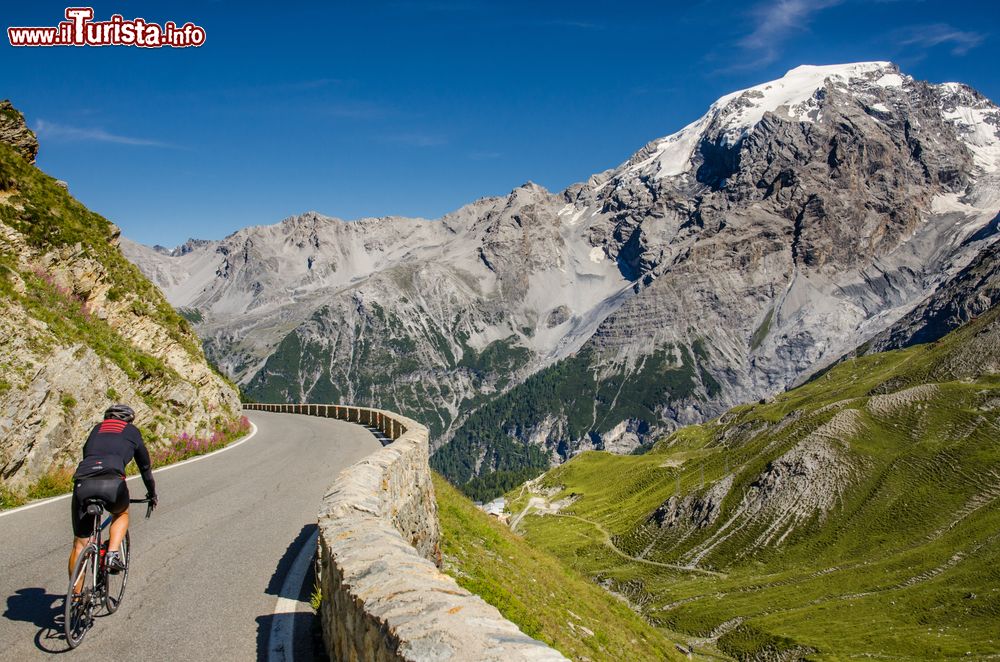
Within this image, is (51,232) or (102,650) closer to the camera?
(102,650)

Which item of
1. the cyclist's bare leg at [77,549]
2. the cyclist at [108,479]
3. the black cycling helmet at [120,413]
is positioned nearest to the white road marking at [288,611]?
the cyclist at [108,479]

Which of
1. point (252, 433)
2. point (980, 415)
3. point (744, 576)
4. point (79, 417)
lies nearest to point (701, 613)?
point (744, 576)

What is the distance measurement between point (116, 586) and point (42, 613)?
146 cm

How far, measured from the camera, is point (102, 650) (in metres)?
9.23

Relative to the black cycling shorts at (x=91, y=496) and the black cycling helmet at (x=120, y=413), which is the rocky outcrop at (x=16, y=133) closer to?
the black cycling helmet at (x=120, y=413)

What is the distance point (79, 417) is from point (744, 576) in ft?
366

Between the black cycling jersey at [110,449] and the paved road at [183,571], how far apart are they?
2433 mm

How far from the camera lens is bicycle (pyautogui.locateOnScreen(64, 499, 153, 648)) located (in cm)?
934

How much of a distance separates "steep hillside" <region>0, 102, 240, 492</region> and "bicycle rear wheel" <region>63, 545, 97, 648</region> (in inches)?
476

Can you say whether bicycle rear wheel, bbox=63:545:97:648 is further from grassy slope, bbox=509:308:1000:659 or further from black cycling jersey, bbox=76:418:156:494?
grassy slope, bbox=509:308:1000:659

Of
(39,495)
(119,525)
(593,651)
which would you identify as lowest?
(593,651)

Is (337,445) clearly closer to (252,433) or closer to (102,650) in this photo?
(252,433)

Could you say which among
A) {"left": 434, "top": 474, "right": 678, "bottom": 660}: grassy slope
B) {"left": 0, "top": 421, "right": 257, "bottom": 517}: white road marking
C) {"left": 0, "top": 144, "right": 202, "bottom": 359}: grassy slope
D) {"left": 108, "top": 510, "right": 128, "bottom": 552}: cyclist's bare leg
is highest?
{"left": 0, "top": 144, "right": 202, "bottom": 359}: grassy slope
